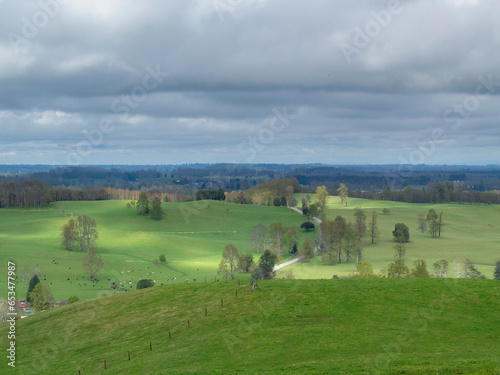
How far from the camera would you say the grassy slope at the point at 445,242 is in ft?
302

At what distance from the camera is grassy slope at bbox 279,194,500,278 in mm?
92125

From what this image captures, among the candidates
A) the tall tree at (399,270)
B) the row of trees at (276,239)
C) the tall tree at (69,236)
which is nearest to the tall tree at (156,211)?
the tall tree at (69,236)

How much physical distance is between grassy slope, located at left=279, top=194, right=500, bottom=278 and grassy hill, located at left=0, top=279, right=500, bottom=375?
4591cm

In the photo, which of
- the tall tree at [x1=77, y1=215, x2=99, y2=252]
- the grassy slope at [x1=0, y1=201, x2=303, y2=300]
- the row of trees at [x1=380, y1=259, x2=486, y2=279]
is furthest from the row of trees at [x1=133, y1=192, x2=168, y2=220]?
the row of trees at [x1=380, y1=259, x2=486, y2=279]

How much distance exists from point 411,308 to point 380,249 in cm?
8210

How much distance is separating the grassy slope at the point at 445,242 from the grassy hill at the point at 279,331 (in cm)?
4591

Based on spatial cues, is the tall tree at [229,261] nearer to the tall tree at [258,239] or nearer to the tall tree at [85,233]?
the tall tree at [258,239]

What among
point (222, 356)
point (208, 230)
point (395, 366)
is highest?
point (395, 366)

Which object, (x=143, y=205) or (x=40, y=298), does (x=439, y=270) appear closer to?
(x=40, y=298)

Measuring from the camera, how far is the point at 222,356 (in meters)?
27.3

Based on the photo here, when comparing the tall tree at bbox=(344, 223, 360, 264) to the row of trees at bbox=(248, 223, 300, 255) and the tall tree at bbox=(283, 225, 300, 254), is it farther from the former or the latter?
the row of trees at bbox=(248, 223, 300, 255)

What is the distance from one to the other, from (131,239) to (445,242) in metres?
90.9

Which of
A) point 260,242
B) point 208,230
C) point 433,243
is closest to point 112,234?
point 208,230

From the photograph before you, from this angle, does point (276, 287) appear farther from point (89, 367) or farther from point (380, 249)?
point (380, 249)
